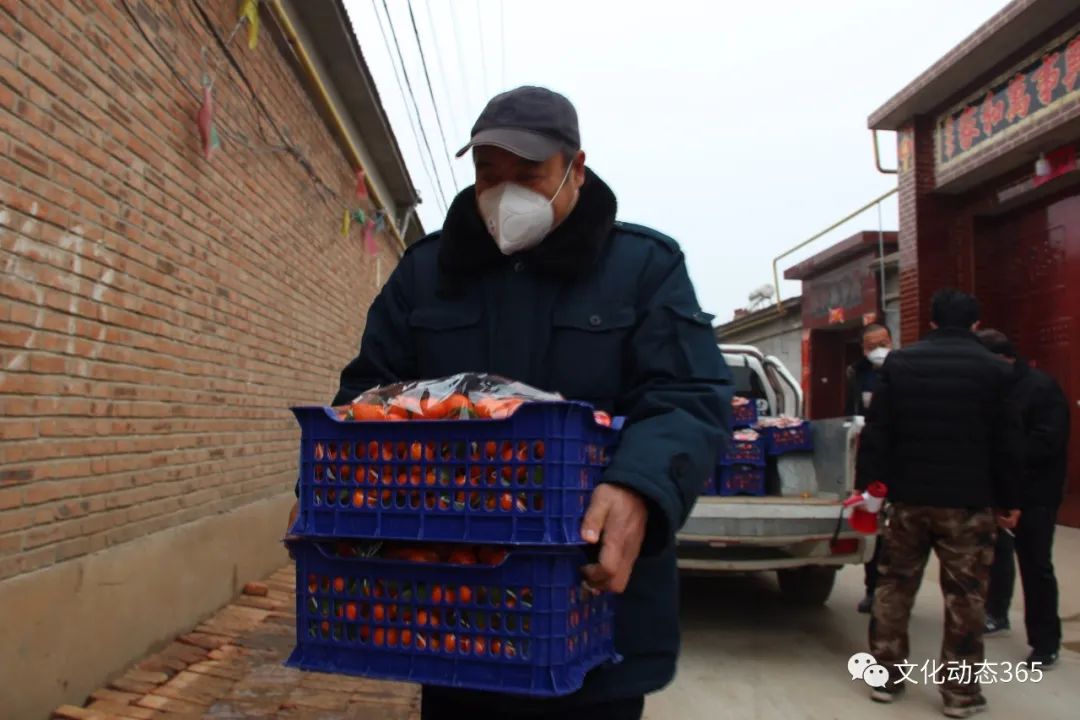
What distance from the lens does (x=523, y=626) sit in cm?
148

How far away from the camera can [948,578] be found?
4.43 metres

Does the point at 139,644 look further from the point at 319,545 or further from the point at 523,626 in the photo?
the point at 523,626

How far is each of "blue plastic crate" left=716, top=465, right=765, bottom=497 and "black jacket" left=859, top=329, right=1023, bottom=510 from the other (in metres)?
2.11

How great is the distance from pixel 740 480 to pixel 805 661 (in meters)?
1.66

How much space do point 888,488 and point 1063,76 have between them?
6462 mm

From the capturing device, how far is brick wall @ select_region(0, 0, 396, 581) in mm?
3457

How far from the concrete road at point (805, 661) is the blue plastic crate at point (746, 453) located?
116cm

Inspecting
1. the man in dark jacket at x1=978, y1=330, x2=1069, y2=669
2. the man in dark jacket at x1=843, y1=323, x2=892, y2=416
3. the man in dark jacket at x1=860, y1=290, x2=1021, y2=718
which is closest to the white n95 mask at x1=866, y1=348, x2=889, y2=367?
the man in dark jacket at x1=843, y1=323, x2=892, y2=416

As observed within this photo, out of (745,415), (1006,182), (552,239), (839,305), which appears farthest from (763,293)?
(552,239)

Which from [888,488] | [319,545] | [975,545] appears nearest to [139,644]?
[319,545]

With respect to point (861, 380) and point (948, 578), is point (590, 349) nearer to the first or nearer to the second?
point (948, 578)

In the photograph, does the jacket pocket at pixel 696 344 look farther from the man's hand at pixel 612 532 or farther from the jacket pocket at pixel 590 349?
the man's hand at pixel 612 532

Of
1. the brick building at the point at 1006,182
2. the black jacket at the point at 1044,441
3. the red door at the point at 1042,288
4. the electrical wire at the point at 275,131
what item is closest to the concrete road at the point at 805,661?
the black jacket at the point at 1044,441

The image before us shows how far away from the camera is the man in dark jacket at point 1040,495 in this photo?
5086 millimetres
